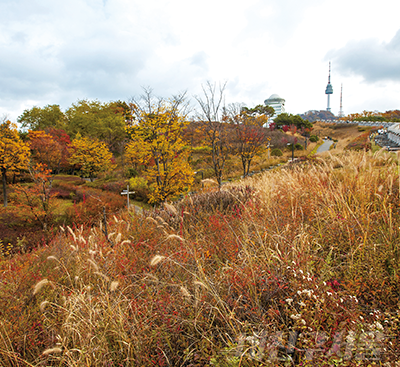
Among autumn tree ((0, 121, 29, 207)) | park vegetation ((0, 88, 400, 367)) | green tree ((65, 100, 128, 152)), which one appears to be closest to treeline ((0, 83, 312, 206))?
autumn tree ((0, 121, 29, 207))

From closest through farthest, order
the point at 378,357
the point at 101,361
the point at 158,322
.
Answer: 1. the point at 378,357
2. the point at 101,361
3. the point at 158,322

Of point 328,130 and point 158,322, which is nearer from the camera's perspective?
point 158,322

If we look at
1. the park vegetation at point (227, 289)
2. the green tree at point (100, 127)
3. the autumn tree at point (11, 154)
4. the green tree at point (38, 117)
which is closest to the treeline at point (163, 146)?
the autumn tree at point (11, 154)

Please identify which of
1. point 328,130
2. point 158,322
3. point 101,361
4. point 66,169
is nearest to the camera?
point 101,361

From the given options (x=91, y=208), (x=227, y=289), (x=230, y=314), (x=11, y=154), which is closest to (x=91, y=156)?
(x=11, y=154)

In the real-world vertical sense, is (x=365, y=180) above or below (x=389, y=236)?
above

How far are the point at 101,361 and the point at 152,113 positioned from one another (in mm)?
13647

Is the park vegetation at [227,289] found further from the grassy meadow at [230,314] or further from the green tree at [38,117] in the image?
the green tree at [38,117]

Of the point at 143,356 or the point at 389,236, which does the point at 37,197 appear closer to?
the point at 143,356

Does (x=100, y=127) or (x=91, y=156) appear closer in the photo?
(x=91, y=156)

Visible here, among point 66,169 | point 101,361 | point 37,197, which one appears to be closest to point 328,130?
point 66,169

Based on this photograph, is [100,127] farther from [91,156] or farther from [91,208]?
[91,208]

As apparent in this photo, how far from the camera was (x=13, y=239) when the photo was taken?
11.9 m

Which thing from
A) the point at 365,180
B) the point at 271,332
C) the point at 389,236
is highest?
the point at 365,180
